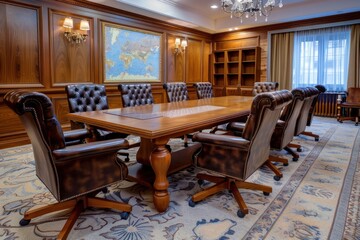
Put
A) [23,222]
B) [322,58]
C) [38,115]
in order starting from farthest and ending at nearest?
[322,58], [23,222], [38,115]

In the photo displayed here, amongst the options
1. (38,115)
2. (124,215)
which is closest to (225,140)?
(124,215)

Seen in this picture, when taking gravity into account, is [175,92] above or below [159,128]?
above

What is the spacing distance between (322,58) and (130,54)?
15.2 ft

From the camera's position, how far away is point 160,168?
6.40ft

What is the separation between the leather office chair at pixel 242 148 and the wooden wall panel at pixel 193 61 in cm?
533

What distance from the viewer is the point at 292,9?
6.13 meters

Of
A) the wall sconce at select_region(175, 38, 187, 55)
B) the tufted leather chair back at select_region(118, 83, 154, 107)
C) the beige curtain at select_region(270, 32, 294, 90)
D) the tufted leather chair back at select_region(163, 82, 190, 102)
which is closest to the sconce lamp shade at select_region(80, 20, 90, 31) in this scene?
the tufted leather chair back at select_region(118, 83, 154, 107)

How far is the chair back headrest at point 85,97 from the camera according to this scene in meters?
2.99

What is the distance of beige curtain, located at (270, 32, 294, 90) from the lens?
681cm

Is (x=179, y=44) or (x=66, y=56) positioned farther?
(x=179, y=44)

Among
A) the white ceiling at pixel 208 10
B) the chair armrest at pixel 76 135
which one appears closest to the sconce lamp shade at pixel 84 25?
the white ceiling at pixel 208 10

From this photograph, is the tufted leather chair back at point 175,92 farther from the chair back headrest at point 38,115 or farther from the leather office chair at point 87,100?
the chair back headrest at point 38,115

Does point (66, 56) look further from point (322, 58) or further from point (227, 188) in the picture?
point (322, 58)

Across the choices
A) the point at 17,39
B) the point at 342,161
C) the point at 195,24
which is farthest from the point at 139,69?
the point at 342,161
